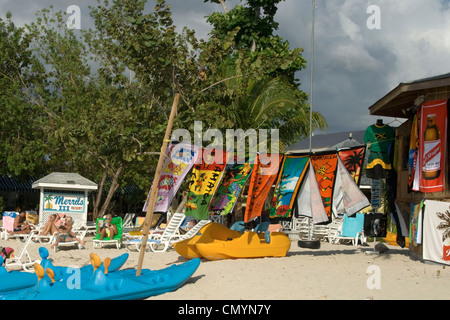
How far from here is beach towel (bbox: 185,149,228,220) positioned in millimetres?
12477

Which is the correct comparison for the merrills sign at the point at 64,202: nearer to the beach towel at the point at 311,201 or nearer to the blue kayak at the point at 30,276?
the beach towel at the point at 311,201

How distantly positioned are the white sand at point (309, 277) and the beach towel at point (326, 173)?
1497mm

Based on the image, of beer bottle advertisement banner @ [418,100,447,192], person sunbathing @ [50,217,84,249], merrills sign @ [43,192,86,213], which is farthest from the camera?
merrills sign @ [43,192,86,213]

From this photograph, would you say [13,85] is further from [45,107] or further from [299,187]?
[299,187]

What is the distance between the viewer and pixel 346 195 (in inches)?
526

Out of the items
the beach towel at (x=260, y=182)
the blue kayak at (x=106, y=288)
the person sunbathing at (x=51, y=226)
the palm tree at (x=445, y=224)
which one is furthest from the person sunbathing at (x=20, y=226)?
the palm tree at (x=445, y=224)

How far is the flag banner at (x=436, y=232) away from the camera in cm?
1145

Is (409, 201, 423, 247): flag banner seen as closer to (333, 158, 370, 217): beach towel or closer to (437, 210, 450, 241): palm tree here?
(437, 210, 450, 241): palm tree

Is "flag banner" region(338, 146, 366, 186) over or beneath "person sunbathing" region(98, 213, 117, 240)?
over

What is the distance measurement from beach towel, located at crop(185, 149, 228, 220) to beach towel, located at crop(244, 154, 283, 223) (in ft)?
3.14

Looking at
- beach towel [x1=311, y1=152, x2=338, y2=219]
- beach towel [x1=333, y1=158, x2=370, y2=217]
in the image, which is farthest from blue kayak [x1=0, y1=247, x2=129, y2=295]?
beach towel [x1=333, y1=158, x2=370, y2=217]

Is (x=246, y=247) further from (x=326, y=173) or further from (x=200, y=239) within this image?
(x=326, y=173)

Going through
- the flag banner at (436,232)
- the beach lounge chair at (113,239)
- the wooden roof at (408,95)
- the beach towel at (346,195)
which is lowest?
the beach lounge chair at (113,239)

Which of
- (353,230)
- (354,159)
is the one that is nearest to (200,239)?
(354,159)
